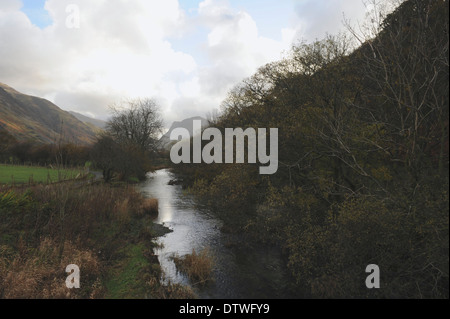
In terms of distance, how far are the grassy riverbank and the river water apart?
2.83 ft

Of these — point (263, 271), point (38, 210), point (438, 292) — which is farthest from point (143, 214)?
point (438, 292)

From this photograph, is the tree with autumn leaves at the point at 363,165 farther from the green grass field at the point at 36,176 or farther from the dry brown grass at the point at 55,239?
the green grass field at the point at 36,176

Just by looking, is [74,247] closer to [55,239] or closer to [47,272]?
[55,239]

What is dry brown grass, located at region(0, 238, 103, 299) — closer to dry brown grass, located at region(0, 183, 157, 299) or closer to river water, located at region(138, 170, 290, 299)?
dry brown grass, located at region(0, 183, 157, 299)

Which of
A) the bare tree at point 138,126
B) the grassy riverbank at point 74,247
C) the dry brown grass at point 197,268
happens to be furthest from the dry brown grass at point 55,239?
the bare tree at point 138,126

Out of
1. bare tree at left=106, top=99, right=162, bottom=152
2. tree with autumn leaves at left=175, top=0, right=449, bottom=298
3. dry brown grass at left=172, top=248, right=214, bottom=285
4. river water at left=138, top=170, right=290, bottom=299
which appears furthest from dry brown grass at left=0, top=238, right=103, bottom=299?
bare tree at left=106, top=99, right=162, bottom=152

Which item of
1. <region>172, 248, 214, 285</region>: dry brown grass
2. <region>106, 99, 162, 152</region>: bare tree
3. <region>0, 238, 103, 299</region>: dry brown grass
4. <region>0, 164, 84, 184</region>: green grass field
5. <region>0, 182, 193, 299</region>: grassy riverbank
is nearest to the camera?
<region>0, 238, 103, 299</region>: dry brown grass

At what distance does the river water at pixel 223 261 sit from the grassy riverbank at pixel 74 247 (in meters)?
0.86

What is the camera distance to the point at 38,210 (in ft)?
41.4

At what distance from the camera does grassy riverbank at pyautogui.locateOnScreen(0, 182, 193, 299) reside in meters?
8.10

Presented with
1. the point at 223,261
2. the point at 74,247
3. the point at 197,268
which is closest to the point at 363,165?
the point at 223,261

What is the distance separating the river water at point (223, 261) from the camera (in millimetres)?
9078
